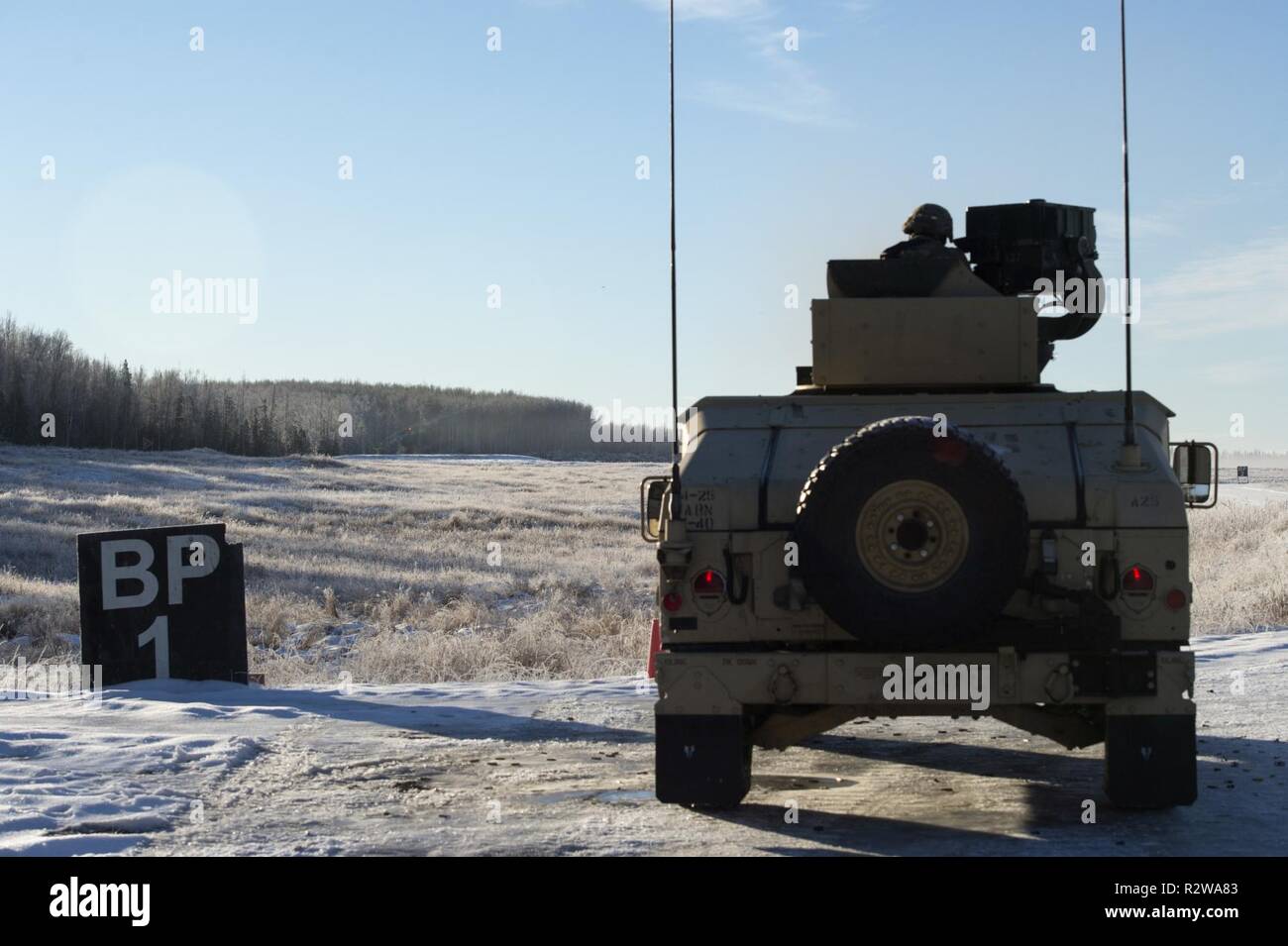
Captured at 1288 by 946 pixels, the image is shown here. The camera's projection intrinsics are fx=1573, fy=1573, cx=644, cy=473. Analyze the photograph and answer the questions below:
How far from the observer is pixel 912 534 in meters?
7.09

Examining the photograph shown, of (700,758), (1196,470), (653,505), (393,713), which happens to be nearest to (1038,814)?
(700,758)

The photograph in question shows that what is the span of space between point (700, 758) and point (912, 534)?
1574 millimetres

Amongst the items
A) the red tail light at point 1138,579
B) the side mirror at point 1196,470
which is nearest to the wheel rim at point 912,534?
the red tail light at point 1138,579

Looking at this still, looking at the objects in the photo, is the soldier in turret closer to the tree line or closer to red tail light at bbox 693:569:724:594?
red tail light at bbox 693:569:724:594

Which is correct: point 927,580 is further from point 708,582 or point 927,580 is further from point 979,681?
point 708,582

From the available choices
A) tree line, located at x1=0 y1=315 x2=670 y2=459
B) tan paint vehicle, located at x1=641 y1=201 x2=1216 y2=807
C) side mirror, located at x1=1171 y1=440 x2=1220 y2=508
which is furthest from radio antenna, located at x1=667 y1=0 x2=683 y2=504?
tree line, located at x1=0 y1=315 x2=670 y2=459

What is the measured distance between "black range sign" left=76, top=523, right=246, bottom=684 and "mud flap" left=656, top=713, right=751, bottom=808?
17.0 feet

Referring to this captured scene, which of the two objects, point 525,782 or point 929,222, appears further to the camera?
point 929,222

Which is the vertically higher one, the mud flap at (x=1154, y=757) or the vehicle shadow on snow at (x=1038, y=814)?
the mud flap at (x=1154, y=757)

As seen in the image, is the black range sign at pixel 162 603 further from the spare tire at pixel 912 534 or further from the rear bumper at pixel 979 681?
the spare tire at pixel 912 534

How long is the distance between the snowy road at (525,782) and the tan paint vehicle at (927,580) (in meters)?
0.46

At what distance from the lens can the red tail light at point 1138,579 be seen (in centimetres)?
746
